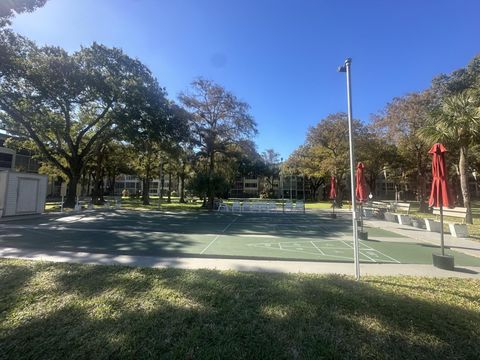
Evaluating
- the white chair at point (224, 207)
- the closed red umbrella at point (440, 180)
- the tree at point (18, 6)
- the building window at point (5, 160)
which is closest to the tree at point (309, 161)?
the white chair at point (224, 207)

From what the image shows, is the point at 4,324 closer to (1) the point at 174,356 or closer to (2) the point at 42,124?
(1) the point at 174,356

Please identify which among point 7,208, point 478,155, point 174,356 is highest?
point 478,155

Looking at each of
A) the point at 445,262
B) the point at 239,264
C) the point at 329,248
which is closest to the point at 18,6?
the point at 239,264

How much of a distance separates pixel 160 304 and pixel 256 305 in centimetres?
142

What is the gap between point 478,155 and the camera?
25344mm

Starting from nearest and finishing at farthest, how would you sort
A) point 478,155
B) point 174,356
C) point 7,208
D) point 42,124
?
point 174,356 → point 7,208 → point 42,124 → point 478,155

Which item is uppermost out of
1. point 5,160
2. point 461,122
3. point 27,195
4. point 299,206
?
point 5,160

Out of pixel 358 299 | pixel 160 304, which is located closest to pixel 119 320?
pixel 160 304

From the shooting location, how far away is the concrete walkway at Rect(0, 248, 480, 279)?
247 inches

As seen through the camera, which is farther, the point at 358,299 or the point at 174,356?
the point at 358,299

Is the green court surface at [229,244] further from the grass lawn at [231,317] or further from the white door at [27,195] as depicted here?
the white door at [27,195]

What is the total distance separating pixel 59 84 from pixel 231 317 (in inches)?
835

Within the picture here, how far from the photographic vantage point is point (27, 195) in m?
16.8

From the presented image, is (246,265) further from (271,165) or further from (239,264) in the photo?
(271,165)
